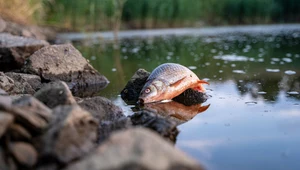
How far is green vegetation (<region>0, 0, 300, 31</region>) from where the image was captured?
55.2ft

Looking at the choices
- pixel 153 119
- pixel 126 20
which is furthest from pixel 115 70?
Result: pixel 126 20

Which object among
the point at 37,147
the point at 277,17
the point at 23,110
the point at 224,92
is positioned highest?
the point at 23,110

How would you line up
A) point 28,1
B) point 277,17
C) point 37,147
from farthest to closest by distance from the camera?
point 277,17
point 28,1
point 37,147

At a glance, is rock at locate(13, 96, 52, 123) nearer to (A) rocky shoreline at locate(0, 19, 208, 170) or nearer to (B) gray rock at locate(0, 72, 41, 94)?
(A) rocky shoreline at locate(0, 19, 208, 170)

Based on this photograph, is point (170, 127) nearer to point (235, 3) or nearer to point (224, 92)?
point (224, 92)

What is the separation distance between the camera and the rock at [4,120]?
2117mm

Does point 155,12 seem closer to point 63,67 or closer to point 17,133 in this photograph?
point 63,67

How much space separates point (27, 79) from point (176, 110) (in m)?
1.95

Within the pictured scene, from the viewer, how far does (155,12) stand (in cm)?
2033

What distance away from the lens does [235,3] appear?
2269cm

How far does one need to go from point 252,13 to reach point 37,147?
2270 centimetres

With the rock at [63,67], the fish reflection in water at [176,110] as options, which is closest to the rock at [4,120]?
the fish reflection in water at [176,110]

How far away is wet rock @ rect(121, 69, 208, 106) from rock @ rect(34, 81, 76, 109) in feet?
4.36

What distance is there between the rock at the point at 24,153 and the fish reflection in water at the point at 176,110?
4.64 ft
